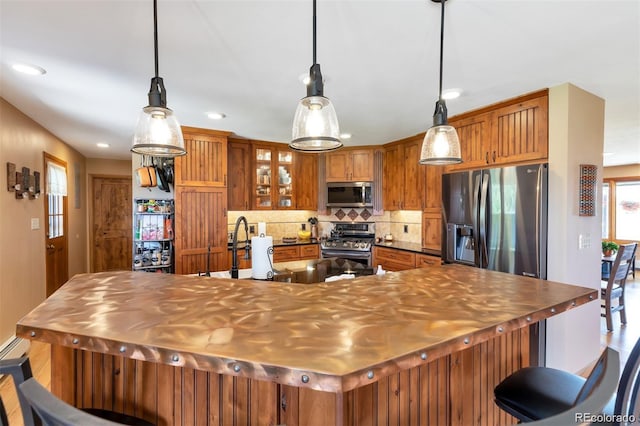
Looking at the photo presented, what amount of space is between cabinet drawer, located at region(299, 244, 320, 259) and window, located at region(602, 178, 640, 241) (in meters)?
6.78

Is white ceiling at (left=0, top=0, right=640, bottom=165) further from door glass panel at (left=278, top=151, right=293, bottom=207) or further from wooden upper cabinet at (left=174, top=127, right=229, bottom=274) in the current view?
door glass panel at (left=278, top=151, right=293, bottom=207)

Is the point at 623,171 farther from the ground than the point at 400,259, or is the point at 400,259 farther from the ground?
the point at 623,171

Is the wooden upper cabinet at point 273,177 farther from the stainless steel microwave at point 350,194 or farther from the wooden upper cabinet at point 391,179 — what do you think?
the wooden upper cabinet at point 391,179

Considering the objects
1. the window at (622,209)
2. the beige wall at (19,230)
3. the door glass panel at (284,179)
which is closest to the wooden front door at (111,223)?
the beige wall at (19,230)

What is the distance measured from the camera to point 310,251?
4.85 metres

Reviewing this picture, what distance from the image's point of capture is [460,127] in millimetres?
3355

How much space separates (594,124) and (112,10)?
3625 millimetres

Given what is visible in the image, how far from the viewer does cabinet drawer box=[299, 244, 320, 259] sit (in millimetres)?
4785

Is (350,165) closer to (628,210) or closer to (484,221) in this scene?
(484,221)

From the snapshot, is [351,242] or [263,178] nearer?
[263,178]

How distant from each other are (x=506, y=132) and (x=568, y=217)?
922 mm

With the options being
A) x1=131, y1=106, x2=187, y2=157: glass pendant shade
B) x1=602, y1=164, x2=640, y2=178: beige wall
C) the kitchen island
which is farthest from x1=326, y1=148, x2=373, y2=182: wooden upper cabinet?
x1=602, y1=164, x2=640, y2=178: beige wall

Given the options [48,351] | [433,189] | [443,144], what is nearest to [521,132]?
[433,189]

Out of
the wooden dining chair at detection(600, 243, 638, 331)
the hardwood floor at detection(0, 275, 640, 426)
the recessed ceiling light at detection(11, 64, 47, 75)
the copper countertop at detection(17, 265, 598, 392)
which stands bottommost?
the hardwood floor at detection(0, 275, 640, 426)
